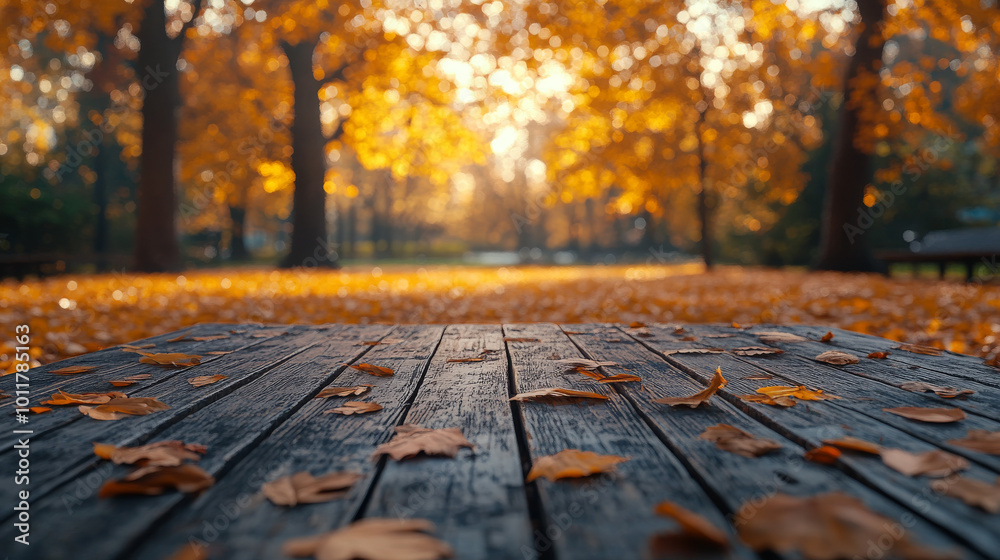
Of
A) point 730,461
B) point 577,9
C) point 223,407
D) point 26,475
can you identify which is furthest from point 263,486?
point 577,9

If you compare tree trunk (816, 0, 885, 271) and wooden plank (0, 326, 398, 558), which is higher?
tree trunk (816, 0, 885, 271)

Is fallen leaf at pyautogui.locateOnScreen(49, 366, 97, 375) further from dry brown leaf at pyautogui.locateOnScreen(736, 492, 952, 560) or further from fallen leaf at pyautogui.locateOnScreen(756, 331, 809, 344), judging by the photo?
fallen leaf at pyautogui.locateOnScreen(756, 331, 809, 344)

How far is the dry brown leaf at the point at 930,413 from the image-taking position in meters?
1.43

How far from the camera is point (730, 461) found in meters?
1.17

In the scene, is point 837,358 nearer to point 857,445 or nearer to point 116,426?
point 857,445

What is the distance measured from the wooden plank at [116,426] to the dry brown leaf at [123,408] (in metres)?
0.02

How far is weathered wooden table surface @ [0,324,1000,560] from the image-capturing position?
904 millimetres

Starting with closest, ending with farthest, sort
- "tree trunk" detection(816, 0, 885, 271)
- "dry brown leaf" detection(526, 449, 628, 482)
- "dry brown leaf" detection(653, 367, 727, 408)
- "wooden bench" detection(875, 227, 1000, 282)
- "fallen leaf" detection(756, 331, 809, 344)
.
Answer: "dry brown leaf" detection(526, 449, 628, 482)
"dry brown leaf" detection(653, 367, 727, 408)
"fallen leaf" detection(756, 331, 809, 344)
"wooden bench" detection(875, 227, 1000, 282)
"tree trunk" detection(816, 0, 885, 271)

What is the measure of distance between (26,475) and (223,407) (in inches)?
18.8

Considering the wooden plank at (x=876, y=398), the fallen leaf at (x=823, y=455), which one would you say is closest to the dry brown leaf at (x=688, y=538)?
the fallen leaf at (x=823, y=455)

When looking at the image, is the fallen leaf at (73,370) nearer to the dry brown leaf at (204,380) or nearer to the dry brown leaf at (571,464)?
the dry brown leaf at (204,380)

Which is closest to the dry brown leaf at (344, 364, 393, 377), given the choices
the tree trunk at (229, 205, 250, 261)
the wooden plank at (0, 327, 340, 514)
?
Result: the wooden plank at (0, 327, 340, 514)

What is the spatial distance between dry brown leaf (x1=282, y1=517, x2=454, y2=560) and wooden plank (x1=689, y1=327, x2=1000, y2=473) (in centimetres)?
109

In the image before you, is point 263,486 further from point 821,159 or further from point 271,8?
point 821,159
